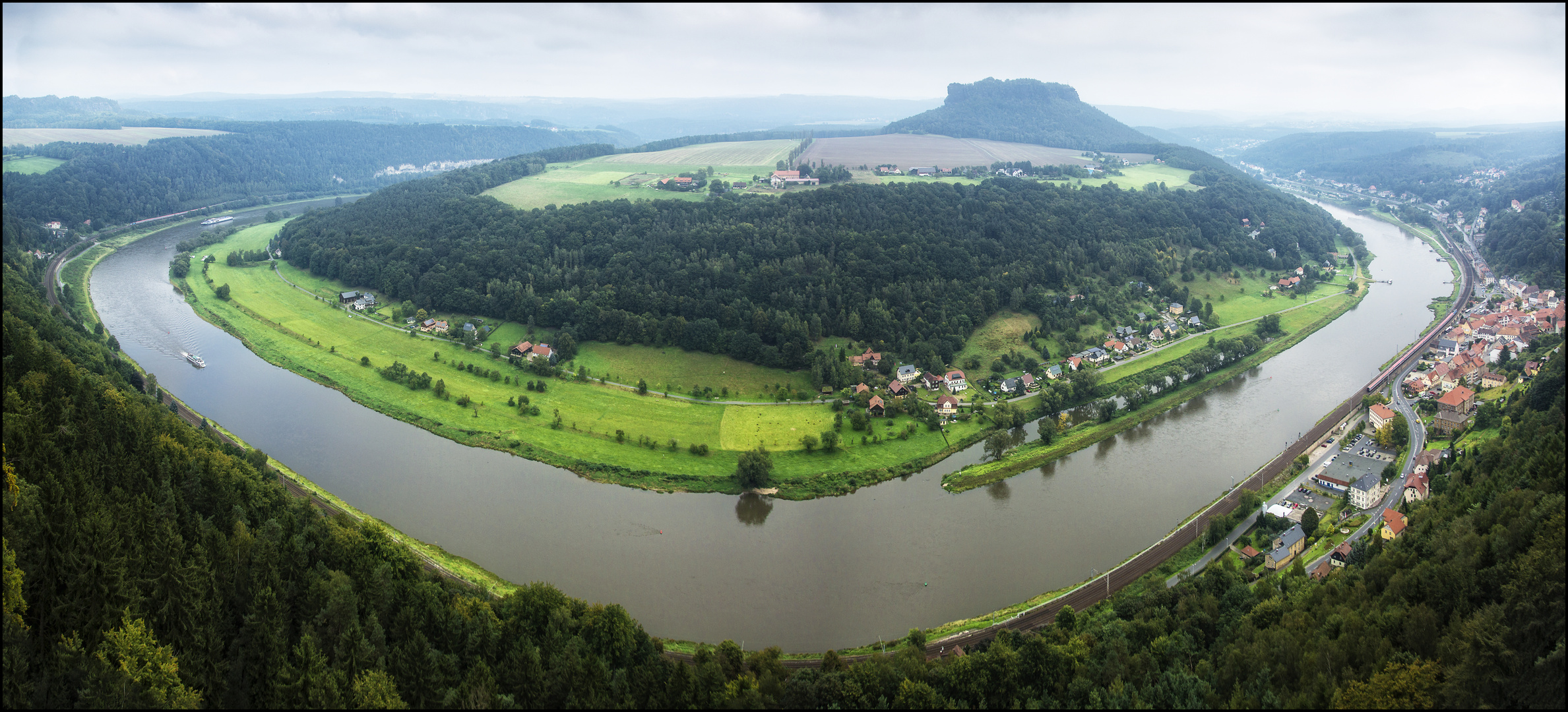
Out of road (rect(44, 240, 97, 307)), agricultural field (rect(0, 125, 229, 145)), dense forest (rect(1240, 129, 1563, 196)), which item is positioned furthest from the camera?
dense forest (rect(1240, 129, 1563, 196))

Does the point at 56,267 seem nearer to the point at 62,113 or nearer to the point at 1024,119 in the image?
the point at 62,113

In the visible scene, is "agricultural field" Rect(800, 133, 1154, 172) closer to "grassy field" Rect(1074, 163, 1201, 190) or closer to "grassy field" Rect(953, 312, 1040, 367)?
"grassy field" Rect(1074, 163, 1201, 190)

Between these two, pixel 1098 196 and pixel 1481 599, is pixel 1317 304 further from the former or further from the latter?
pixel 1481 599

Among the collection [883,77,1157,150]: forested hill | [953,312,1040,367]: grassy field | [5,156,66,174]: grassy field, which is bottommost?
[953,312,1040,367]: grassy field

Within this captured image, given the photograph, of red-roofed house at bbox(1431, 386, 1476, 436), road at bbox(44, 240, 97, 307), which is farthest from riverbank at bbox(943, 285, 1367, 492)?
road at bbox(44, 240, 97, 307)

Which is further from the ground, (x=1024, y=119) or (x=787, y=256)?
(x=1024, y=119)

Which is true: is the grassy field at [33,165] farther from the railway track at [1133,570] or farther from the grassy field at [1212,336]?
the grassy field at [1212,336]

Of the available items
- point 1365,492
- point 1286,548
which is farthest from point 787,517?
point 1365,492
